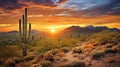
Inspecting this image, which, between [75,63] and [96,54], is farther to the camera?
[96,54]

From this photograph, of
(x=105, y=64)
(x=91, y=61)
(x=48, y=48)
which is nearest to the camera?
(x=105, y=64)

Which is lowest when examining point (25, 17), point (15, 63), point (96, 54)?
point (15, 63)

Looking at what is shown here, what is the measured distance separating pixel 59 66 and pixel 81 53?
541cm

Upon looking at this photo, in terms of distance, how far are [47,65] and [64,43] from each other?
15.8m

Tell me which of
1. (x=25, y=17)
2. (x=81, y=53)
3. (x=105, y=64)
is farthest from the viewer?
(x=25, y=17)

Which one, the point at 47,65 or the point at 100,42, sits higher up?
the point at 100,42

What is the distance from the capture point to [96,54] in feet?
63.5

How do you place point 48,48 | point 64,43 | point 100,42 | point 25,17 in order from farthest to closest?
1. point 64,43
2. point 48,48
3. point 25,17
4. point 100,42

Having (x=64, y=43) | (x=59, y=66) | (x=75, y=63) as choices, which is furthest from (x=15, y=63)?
(x=64, y=43)

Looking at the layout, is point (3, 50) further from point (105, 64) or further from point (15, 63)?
point (105, 64)

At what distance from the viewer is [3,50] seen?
28.5 metres

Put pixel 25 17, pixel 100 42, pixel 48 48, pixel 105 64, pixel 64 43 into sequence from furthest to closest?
pixel 64 43 < pixel 48 48 < pixel 25 17 < pixel 100 42 < pixel 105 64

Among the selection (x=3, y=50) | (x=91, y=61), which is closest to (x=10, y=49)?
(x=3, y=50)

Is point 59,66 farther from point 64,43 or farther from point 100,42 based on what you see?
point 64,43
